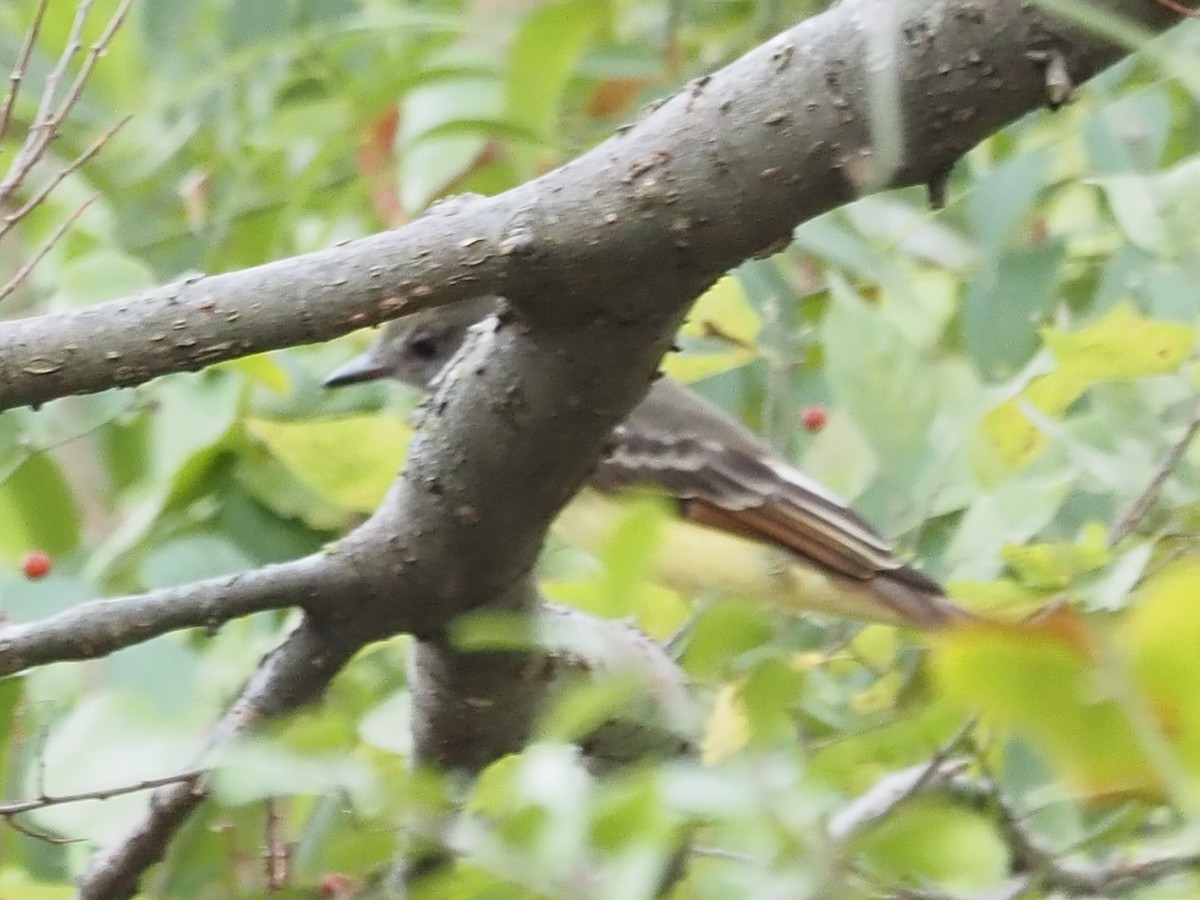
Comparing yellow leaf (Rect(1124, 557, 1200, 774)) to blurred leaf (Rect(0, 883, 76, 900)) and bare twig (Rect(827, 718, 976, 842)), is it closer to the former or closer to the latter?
bare twig (Rect(827, 718, 976, 842))

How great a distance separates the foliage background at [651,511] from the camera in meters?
0.43

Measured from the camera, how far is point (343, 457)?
1107 mm


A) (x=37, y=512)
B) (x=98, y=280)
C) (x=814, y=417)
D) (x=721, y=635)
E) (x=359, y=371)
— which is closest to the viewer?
(x=721, y=635)

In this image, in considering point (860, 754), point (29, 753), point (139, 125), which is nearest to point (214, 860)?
point (29, 753)

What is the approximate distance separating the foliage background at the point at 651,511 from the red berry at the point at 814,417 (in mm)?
14

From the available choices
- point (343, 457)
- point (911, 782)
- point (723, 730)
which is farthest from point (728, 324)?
point (723, 730)

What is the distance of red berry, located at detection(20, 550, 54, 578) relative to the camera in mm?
1199

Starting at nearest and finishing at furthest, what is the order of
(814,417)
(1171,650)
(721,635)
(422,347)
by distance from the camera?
(1171,650)
(721,635)
(814,417)
(422,347)

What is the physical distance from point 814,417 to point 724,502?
471mm

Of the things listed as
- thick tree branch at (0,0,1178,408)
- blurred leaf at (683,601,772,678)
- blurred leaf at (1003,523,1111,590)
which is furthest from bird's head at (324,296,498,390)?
blurred leaf at (683,601,772,678)

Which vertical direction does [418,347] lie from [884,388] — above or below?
above

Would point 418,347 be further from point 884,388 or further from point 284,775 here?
point 284,775

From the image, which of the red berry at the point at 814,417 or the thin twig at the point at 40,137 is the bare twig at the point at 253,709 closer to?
the thin twig at the point at 40,137

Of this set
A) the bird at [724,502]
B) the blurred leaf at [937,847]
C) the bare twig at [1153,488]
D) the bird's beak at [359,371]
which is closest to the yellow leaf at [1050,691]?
the blurred leaf at [937,847]
